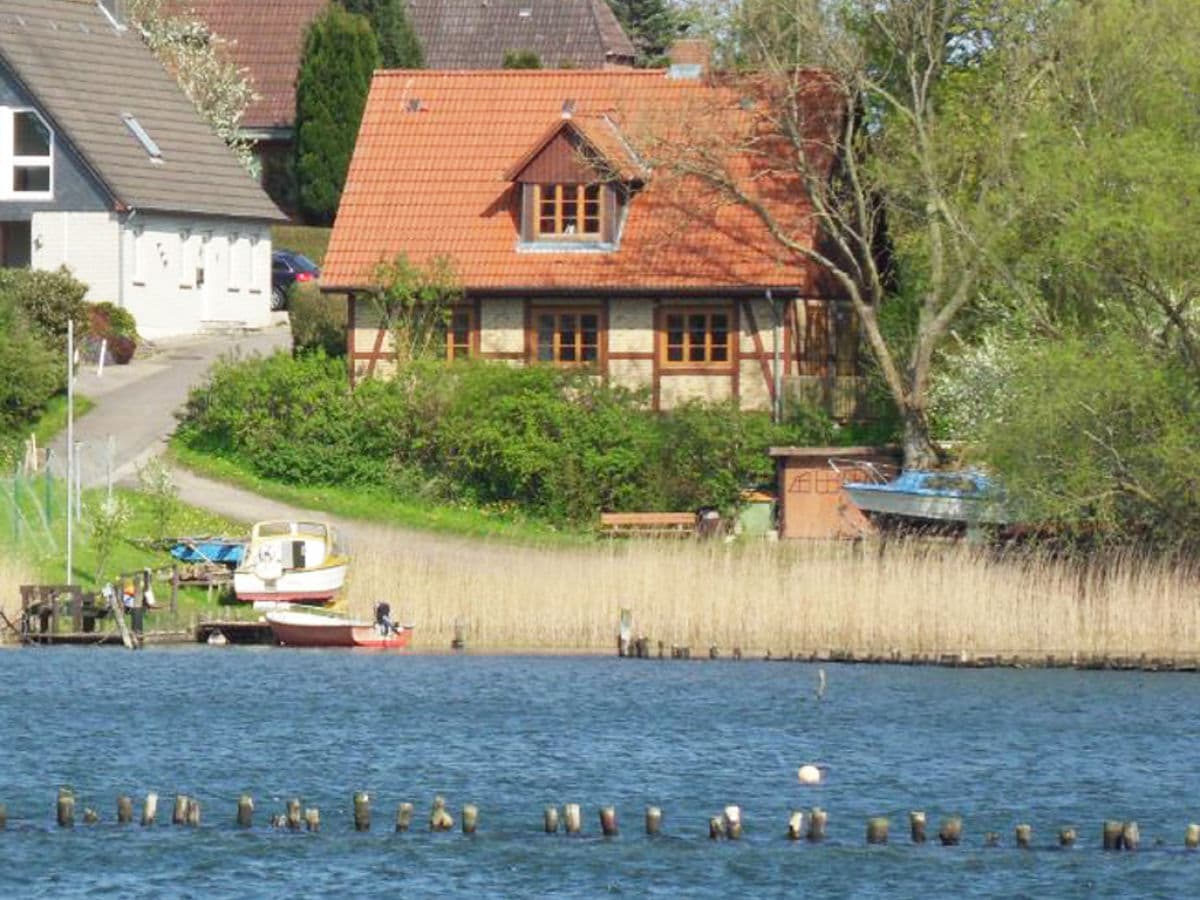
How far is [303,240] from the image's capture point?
94125 millimetres

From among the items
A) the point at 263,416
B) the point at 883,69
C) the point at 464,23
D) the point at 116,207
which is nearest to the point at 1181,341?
the point at 883,69

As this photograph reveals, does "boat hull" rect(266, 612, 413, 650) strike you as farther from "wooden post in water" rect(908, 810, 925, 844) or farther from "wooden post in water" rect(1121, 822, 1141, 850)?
"wooden post in water" rect(1121, 822, 1141, 850)

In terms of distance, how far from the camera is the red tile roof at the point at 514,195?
6838 cm

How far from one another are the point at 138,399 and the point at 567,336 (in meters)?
9.65

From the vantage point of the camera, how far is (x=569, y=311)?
226ft

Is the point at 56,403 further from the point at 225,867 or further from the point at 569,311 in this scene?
the point at 225,867

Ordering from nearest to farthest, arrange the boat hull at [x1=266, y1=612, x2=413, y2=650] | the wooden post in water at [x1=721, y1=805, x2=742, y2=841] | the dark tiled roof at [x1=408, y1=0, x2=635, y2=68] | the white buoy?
the wooden post in water at [x1=721, y1=805, x2=742, y2=841] < the white buoy < the boat hull at [x1=266, y1=612, x2=413, y2=650] < the dark tiled roof at [x1=408, y1=0, x2=635, y2=68]

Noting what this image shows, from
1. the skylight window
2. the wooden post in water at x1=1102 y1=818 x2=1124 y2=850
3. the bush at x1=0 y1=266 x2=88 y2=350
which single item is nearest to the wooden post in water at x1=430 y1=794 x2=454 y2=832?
the wooden post in water at x1=1102 y1=818 x2=1124 y2=850

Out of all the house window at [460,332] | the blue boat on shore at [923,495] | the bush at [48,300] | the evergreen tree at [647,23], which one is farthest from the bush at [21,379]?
the evergreen tree at [647,23]

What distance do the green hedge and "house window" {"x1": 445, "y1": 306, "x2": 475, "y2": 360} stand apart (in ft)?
7.52

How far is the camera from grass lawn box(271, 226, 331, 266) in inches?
3688

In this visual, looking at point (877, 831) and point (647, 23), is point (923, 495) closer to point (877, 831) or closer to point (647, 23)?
point (877, 831)

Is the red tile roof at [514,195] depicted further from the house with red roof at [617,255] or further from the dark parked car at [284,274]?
the dark parked car at [284,274]

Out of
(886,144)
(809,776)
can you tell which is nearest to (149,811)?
(809,776)
